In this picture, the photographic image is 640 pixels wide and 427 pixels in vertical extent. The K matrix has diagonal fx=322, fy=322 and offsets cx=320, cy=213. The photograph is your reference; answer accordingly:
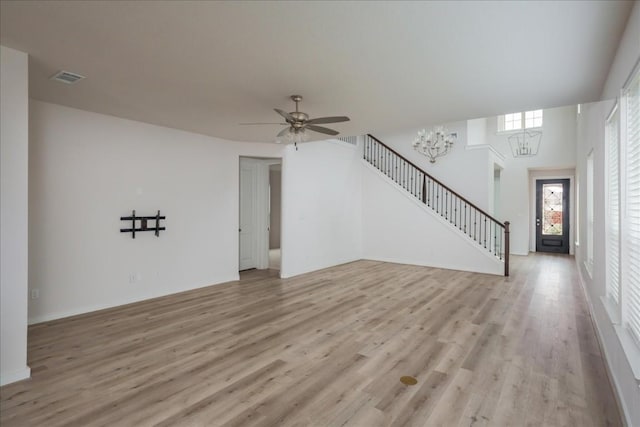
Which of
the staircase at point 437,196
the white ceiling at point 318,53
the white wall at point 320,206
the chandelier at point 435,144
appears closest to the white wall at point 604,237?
the white ceiling at point 318,53

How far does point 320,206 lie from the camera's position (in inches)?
303

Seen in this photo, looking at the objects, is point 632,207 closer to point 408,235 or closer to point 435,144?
point 408,235

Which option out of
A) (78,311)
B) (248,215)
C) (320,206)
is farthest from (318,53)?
(248,215)

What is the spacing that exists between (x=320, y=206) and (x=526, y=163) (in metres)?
6.99

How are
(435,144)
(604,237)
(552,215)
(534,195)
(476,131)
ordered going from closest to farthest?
(604,237) < (435,144) < (476,131) < (552,215) < (534,195)

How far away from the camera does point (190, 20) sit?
2.29m

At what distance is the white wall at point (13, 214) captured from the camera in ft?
8.94

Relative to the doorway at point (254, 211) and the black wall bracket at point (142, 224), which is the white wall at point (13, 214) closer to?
the black wall bracket at point (142, 224)

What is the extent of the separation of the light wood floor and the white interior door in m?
2.21

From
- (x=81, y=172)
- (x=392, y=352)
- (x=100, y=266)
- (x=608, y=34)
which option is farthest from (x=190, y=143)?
(x=608, y=34)

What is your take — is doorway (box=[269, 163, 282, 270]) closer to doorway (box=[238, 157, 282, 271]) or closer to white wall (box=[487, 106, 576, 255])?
doorway (box=[238, 157, 282, 271])

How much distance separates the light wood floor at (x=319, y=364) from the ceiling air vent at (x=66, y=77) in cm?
281

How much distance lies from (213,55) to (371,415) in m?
3.16

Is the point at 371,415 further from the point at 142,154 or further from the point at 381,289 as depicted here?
the point at 142,154
